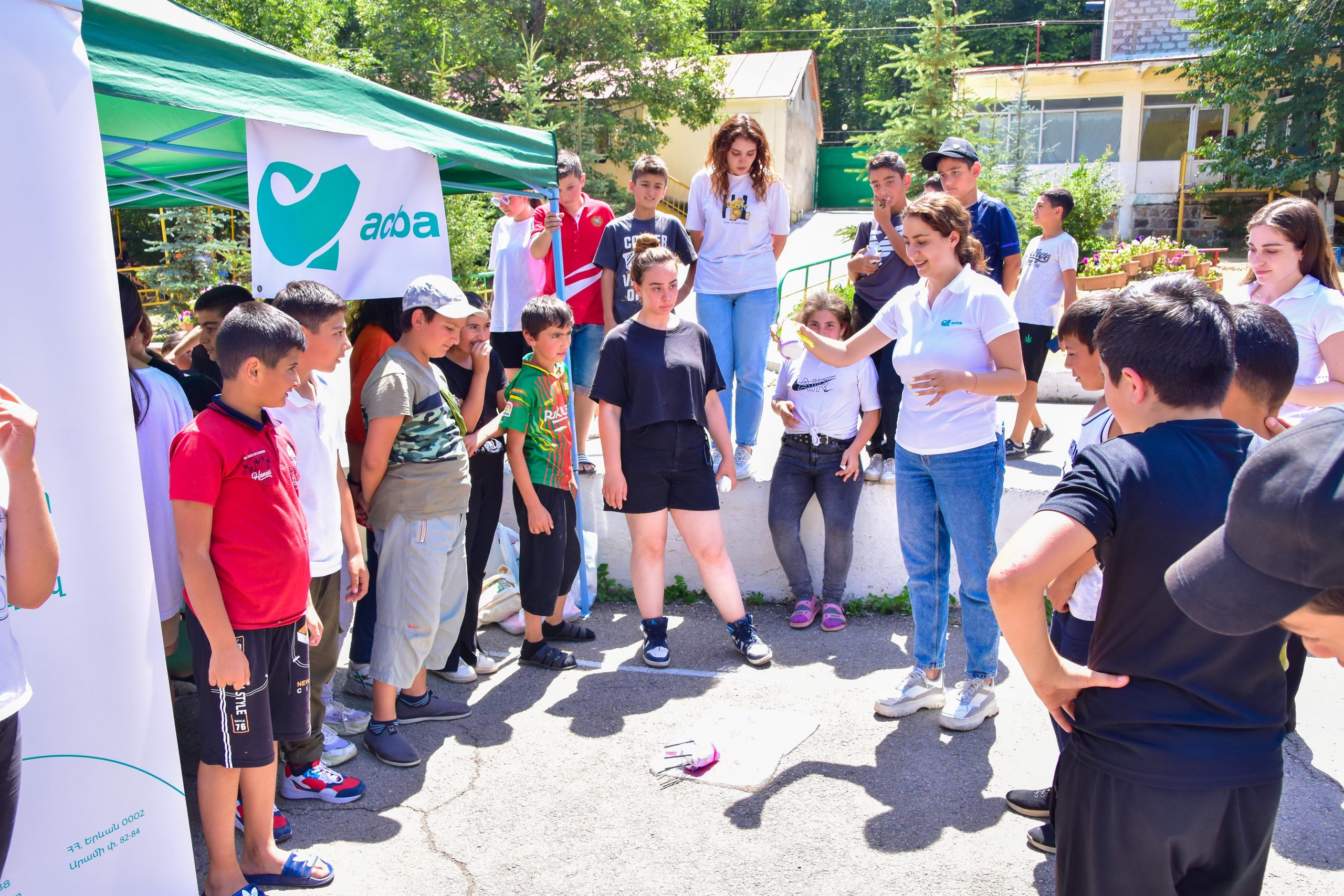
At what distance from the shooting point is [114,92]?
3.01 meters

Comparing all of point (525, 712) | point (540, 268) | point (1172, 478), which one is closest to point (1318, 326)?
point (1172, 478)

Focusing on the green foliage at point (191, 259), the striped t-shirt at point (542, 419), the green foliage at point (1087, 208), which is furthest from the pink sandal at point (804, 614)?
the green foliage at point (191, 259)

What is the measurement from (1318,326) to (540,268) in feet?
13.5

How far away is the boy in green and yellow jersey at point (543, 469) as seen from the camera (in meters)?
4.67

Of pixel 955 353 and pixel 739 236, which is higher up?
pixel 739 236

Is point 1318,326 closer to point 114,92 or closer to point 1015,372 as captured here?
point 1015,372

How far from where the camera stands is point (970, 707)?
4.16m

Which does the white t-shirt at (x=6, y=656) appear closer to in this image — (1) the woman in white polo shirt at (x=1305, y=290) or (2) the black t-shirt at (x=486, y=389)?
(2) the black t-shirt at (x=486, y=389)

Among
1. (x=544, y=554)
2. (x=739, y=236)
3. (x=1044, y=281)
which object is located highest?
(x=739, y=236)

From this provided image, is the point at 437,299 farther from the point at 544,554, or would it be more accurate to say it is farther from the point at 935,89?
the point at 935,89

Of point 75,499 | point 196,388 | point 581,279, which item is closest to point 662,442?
point 581,279

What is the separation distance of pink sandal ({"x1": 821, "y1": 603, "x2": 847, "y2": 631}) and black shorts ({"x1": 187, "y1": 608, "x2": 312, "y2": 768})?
3.06 m

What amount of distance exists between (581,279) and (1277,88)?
2273cm

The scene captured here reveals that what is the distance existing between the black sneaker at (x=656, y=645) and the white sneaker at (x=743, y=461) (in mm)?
1117
